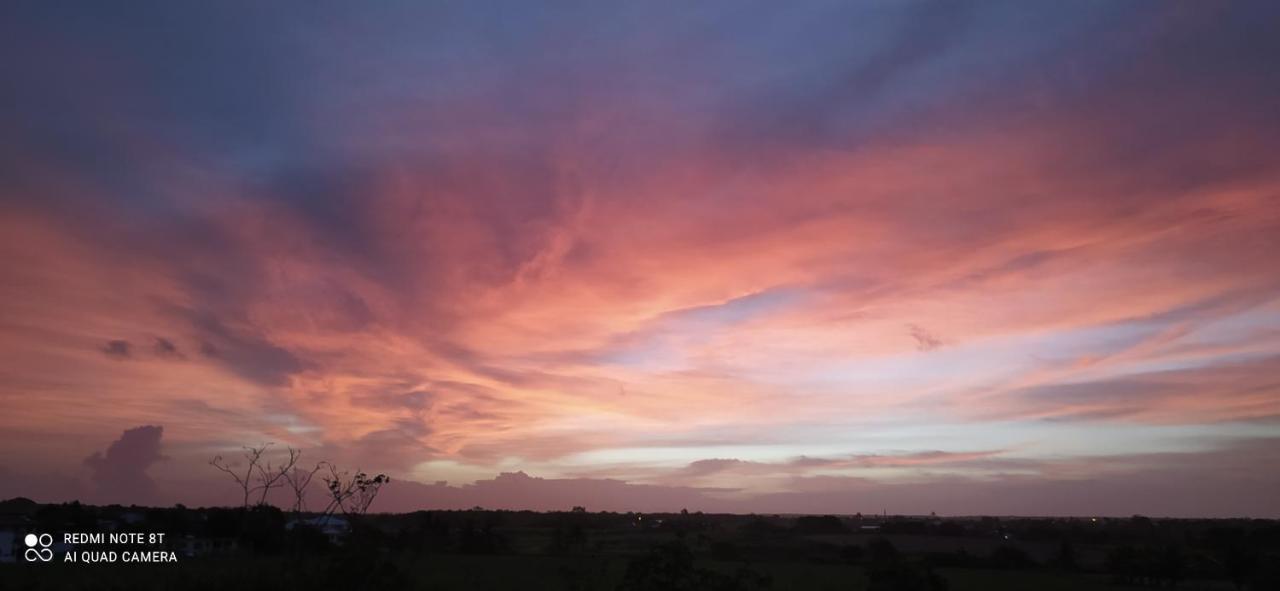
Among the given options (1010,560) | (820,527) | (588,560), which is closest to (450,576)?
(588,560)

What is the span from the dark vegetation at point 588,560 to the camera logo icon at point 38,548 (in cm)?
77

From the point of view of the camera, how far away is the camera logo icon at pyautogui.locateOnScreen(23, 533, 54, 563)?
39094mm

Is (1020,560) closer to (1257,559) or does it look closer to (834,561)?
(834,561)

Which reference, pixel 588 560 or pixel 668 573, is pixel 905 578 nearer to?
pixel 668 573

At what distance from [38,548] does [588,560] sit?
37330mm

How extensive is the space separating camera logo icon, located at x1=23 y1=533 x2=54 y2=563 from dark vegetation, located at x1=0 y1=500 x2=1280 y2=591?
0.77 metres

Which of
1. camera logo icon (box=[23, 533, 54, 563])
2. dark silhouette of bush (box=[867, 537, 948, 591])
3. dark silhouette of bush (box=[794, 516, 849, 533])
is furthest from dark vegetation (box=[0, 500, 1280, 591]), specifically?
dark silhouette of bush (box=[794, 516, 849, 533])

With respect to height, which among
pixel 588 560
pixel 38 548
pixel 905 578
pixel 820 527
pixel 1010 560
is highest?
pixel 905 578

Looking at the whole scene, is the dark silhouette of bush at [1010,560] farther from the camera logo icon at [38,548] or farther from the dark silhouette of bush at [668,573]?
the camera logo icon at [38,548]

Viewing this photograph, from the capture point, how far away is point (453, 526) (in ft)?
344

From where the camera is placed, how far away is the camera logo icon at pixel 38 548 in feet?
128

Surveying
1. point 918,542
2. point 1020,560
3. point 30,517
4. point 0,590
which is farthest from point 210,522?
point 918,542

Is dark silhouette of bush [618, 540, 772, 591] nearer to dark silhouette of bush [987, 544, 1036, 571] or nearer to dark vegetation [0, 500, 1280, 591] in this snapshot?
dark vegetation [0, 500, 1280, 591]

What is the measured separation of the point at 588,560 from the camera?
64625 millimetres
